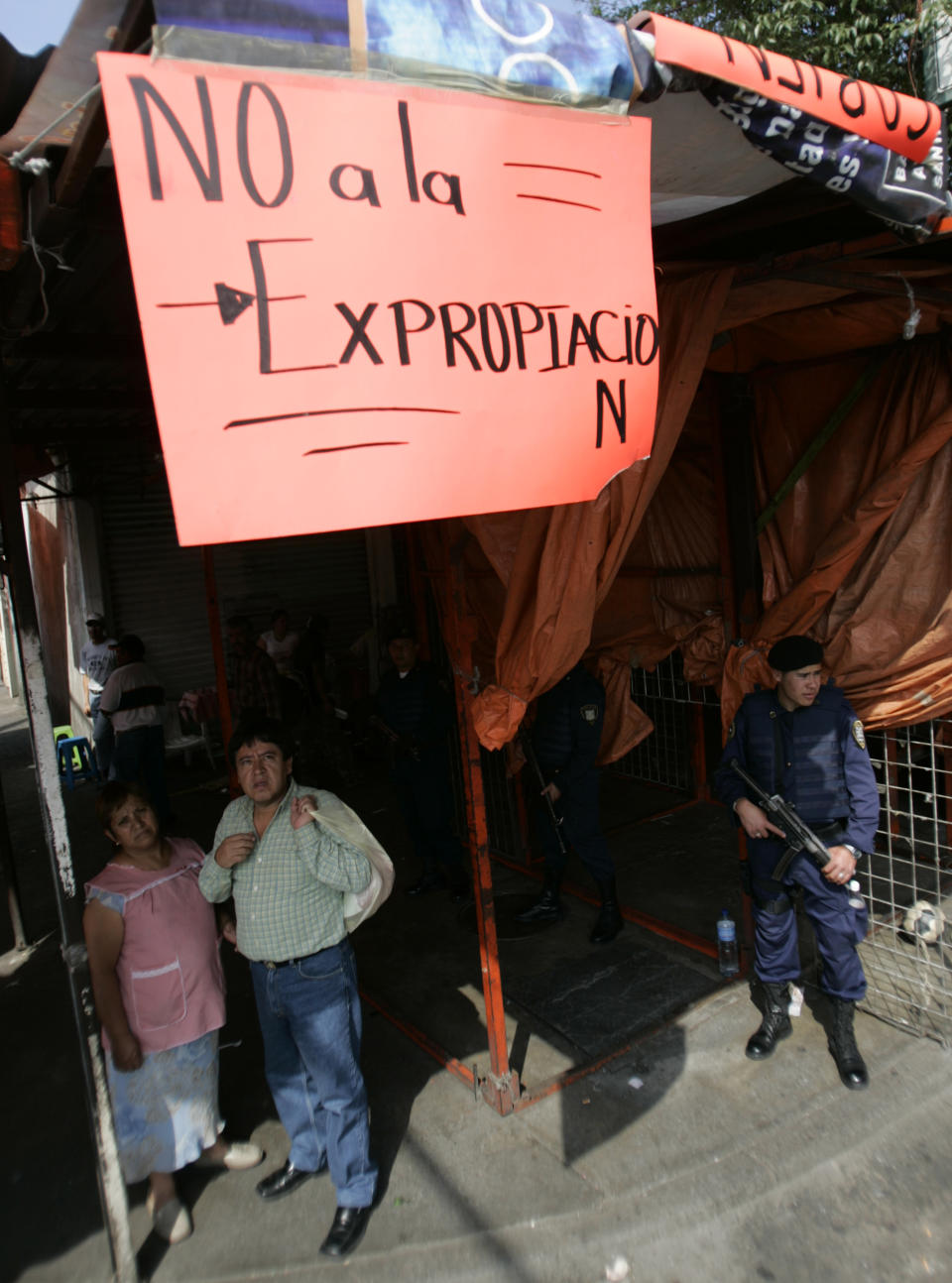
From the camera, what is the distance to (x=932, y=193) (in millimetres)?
2506

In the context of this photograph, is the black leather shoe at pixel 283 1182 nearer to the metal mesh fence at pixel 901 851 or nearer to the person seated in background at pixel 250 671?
the metal mesh fence at pixel 901 851

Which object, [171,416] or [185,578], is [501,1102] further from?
[185,578]

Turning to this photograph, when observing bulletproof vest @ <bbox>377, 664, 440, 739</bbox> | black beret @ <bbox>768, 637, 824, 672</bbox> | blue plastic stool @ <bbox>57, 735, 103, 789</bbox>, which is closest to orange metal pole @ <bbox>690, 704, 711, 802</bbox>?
bulletproof vest @ <bbox>377, 664, 440, 739</bbox>

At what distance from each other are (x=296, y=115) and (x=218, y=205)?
0.29 metres

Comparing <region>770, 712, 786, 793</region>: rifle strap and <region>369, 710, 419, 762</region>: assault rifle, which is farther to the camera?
<region>369, 710, 419, 762</region>: assault rifle

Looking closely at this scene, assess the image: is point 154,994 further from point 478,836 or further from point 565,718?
point 565,718

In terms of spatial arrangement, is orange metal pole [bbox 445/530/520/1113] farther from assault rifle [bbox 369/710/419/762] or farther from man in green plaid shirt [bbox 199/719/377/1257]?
assault rifle [bbox 369/710/419/762]

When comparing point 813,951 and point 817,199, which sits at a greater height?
point 817,199

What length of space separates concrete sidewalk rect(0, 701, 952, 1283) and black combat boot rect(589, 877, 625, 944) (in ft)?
1.17

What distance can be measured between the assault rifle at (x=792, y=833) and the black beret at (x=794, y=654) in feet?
1.75

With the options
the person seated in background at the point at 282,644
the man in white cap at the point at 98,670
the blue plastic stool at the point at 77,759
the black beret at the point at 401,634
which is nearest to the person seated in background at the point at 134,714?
the man in white cap at the point at 98,670

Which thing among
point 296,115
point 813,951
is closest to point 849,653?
point 813,951

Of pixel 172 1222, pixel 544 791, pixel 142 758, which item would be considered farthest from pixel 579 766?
pixel 142 758

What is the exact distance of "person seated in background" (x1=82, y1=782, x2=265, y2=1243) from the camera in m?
2.80
